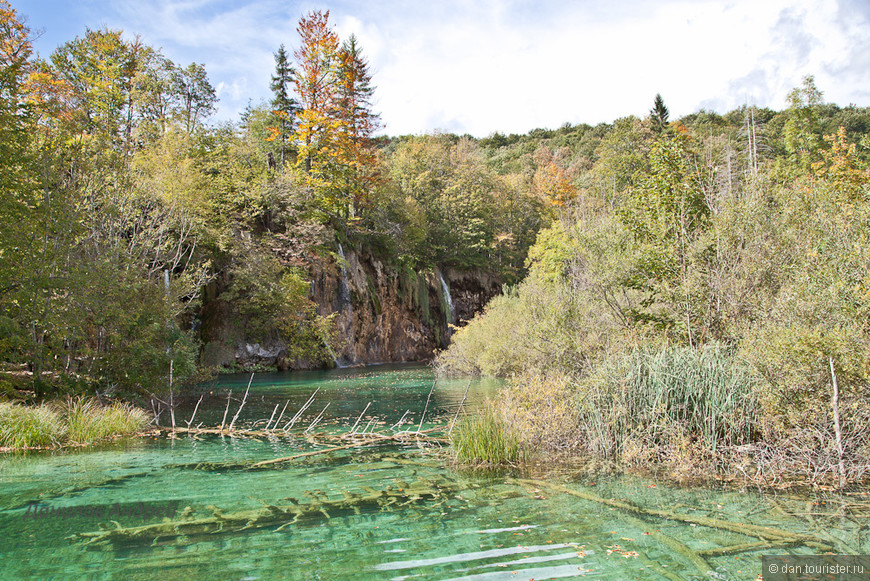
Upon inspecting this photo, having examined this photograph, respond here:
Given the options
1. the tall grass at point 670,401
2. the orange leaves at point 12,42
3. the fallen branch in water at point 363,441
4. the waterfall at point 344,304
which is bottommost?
the fallen branch in water at point 363,441

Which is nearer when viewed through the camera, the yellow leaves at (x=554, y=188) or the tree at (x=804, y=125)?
the tree at (x=804, y=125)

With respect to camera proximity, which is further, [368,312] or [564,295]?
[368,312]

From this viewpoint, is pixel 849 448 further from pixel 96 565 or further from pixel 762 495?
pixel 96 565

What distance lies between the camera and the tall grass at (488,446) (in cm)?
774

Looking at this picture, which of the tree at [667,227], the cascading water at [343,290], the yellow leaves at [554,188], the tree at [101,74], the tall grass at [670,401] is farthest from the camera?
the yellow leaves at [554,188]

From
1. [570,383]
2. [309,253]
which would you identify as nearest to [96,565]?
[570,383]

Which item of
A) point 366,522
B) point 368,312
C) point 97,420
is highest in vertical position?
point 368,312

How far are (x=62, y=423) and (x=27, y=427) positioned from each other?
0.63 m

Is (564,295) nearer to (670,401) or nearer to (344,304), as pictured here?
(670,401)

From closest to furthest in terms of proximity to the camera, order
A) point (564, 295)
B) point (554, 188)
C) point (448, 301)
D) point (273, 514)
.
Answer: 1. point (273, 514)
2. point (564, 295)
3. point (448, 301)
4. point (554, 188)

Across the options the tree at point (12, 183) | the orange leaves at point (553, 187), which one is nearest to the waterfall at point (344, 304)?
the tree at point (12, 183)

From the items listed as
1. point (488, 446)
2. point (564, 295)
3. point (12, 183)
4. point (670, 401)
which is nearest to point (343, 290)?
point (564, 295)

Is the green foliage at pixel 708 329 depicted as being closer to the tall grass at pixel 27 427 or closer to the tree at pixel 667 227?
the tree at pixel 667 227

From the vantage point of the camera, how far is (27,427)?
29.4 feet
